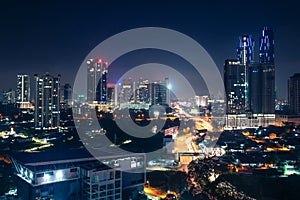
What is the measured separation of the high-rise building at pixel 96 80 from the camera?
53.4 ft

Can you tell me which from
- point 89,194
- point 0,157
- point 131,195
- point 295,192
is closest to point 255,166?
point 295,192

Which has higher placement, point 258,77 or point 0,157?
point 258,77

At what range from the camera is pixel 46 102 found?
9.88 metres

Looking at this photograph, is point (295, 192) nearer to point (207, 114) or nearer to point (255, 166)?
point (255, 166)

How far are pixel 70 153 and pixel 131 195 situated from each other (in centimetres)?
93

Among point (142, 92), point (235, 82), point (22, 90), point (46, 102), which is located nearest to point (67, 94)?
point (22, 90)

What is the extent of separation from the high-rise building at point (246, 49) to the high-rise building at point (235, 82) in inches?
65.3

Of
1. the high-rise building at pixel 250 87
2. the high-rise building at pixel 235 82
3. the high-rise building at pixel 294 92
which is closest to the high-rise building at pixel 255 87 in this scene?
the high-rise building at pixel 250 87

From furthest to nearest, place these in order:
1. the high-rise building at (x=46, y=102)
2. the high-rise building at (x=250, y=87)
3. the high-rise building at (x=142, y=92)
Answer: the high-rise building at (x=142, y=92), the high-rise building at (x=250, y=87), the high-rise building at (x=46, y=102)

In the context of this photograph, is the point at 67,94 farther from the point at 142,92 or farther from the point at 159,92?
the point at 159,92

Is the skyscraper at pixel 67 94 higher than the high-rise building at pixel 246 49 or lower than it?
lower

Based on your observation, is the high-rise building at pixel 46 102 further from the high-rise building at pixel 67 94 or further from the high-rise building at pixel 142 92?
the high-rise building at pixel 142 92

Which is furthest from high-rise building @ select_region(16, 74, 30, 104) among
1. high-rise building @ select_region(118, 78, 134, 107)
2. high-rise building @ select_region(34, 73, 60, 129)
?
high-rise building @ select_region(34, 73, 60, 129)

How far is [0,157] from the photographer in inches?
226
